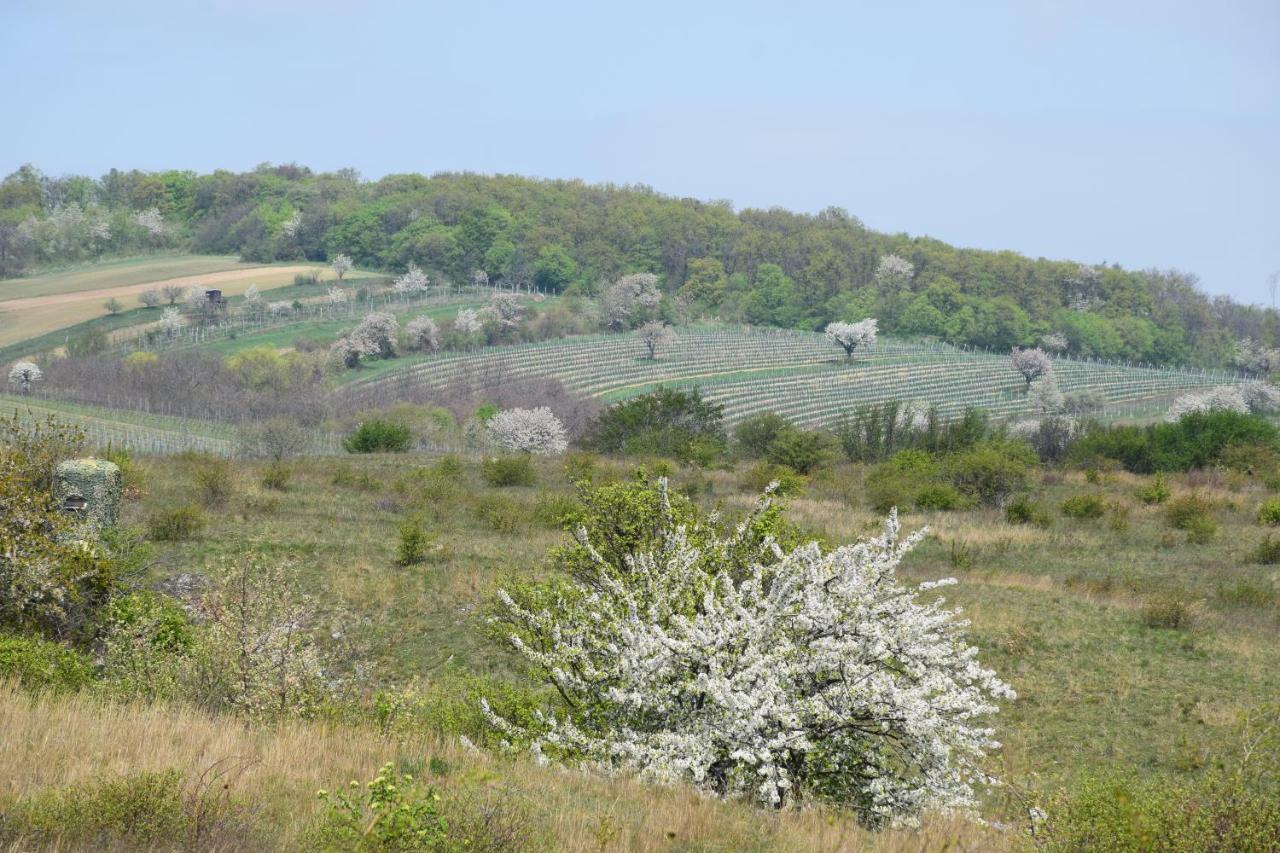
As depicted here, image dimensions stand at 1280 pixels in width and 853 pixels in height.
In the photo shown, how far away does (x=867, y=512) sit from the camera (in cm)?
3956

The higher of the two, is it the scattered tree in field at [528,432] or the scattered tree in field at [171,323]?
the scattered tree in field at [171,323]

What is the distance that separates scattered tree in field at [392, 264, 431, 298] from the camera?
14850cm

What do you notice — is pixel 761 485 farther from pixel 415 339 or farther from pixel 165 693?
pixel 415 339

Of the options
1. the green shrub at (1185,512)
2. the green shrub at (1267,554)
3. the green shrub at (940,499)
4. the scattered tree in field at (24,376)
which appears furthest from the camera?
the scattered tree in field at (24,376)

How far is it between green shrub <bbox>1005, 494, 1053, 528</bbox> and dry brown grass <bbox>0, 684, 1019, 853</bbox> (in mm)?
30086

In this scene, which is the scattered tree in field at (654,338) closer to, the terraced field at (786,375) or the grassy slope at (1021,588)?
the terraced field at (786,375)

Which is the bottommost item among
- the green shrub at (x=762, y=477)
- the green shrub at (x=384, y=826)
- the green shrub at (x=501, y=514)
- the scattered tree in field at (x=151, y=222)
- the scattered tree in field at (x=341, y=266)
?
the green shrub at (x=762, y=477)

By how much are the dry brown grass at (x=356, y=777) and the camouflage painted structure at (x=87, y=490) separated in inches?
497

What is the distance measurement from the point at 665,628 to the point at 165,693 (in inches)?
199

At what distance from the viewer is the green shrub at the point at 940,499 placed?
1615 inches

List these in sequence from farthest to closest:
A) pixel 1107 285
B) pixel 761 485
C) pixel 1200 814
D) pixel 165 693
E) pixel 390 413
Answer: pixel 1107 285 < pixel 390 413 < pixel 761 485 < pixel 165 693 < pixel 1200 814

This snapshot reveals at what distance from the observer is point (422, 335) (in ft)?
404

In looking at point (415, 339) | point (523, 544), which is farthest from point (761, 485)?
point (415, 339)

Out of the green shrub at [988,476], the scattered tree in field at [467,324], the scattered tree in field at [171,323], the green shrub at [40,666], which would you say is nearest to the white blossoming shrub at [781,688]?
the green shrub at [40,666]
